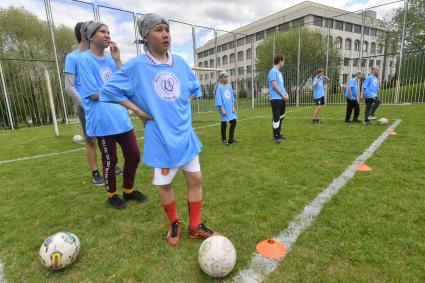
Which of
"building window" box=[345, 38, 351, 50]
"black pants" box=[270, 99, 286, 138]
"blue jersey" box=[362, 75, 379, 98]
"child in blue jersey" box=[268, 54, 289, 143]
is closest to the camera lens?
"child in blue jersey" box=[268, 54, 289, 143]

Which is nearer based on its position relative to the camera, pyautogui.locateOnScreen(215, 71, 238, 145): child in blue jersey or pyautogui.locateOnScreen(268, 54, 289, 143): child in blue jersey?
pyautogui.locateOnScreen(268, 54, 289, 143): child in blue jersey

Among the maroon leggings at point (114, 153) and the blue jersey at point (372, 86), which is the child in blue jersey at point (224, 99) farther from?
the blue jersey at point (372, 86)

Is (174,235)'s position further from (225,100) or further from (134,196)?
(225,100)

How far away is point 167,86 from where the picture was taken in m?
2.25

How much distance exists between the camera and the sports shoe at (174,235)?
2518 mm

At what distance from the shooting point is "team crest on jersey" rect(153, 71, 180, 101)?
87.0 inches

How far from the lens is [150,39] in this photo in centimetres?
217

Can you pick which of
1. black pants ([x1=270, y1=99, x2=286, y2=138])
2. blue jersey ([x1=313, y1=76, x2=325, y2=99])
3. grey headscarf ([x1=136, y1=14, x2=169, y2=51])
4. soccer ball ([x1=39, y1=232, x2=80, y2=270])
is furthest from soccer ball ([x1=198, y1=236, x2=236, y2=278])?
blue jersey ([x1=313, y1=76, x2=325, y2=99])

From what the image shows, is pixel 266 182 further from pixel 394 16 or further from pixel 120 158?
pixel 394 16

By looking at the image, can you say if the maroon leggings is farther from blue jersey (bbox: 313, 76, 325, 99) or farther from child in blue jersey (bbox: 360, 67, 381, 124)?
blue jersey (bbox: 313, 76, 325, 99)

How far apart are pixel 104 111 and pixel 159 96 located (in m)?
1.34

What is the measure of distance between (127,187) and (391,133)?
280 inches

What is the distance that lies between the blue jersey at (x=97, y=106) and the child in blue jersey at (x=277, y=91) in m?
4.44

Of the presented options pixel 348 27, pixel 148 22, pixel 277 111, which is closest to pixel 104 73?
pixel 148 22
